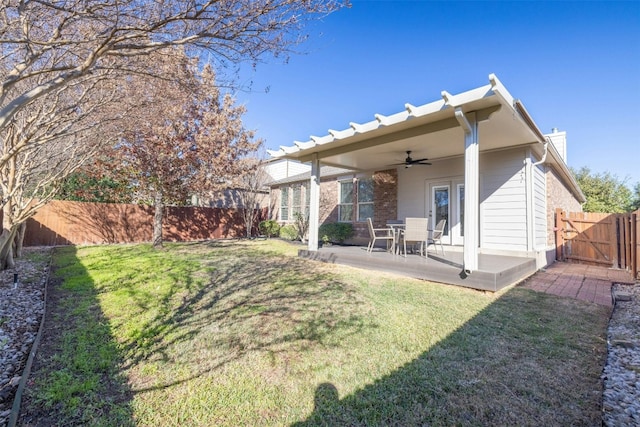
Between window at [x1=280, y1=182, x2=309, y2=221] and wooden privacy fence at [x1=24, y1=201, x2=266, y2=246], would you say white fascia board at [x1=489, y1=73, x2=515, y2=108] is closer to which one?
window at [x1=280, y1=182, x2=309, y2=221]

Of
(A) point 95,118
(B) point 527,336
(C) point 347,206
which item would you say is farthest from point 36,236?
(B) point 527,336

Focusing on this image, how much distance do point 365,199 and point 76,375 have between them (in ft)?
32.1

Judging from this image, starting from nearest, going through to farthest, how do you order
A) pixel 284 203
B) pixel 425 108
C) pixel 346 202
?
pixel 425 108, pixel 346 202, pixel 284 203

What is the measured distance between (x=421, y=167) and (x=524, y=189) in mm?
2912

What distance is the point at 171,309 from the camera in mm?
3951

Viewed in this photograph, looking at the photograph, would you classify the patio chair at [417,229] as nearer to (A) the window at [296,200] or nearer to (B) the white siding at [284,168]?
(A) the window at [296,200]

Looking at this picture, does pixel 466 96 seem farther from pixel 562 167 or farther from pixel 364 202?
pixel 364 202

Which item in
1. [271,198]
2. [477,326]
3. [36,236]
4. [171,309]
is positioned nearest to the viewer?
[477,326]

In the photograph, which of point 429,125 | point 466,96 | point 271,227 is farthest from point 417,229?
point 271,227

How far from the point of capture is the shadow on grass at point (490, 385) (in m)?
1.92

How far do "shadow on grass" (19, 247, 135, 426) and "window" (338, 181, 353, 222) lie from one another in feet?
29.9

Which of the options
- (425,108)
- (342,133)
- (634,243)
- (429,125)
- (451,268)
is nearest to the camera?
(425,108)

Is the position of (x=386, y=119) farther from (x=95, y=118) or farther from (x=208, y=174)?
(x=208, y=174)

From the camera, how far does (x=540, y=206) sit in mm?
7672
